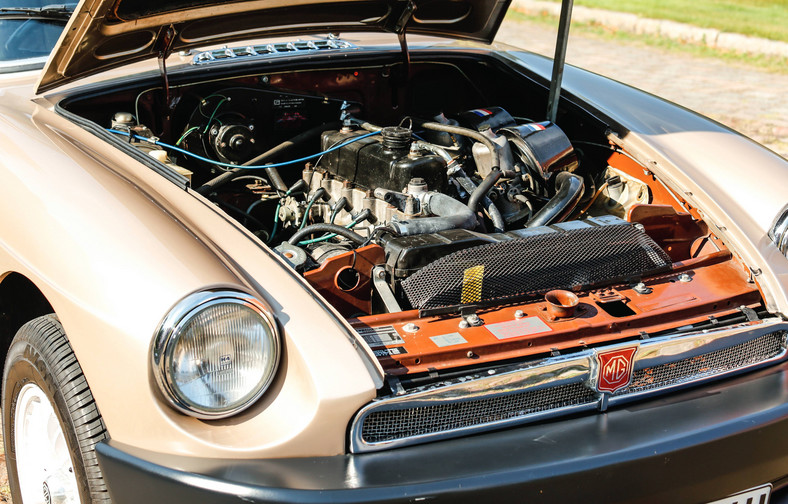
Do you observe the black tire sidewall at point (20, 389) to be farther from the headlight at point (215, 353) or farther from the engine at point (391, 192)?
the engine at point (391, 192)

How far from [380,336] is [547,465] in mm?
517

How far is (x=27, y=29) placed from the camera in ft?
9.72

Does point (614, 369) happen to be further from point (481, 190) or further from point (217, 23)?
point (217, 23)

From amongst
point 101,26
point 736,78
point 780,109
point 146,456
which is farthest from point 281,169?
point 736,78

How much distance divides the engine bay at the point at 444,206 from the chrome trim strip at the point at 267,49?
0.30 ft

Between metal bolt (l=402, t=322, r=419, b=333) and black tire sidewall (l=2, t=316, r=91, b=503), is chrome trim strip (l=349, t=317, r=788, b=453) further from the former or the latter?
black tire sidewall (l=2, t=316, r=91, b=503)

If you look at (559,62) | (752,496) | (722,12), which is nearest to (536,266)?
(752,496)

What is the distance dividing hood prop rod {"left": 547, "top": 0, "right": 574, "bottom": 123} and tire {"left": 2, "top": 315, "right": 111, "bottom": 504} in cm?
210

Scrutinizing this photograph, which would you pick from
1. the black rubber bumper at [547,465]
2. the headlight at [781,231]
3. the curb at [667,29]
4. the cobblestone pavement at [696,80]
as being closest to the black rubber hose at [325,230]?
the black rubber bumper at [547,465]

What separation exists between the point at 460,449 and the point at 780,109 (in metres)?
7.47

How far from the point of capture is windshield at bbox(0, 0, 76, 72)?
292 centimetres

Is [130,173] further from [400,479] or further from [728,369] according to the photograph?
[728,369]

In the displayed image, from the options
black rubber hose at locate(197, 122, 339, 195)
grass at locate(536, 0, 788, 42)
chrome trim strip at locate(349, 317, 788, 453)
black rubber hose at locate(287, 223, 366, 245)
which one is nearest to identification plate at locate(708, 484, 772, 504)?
chrome trim strip at locate(349, 317, 788, 453)

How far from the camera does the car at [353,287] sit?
5.52 ft
